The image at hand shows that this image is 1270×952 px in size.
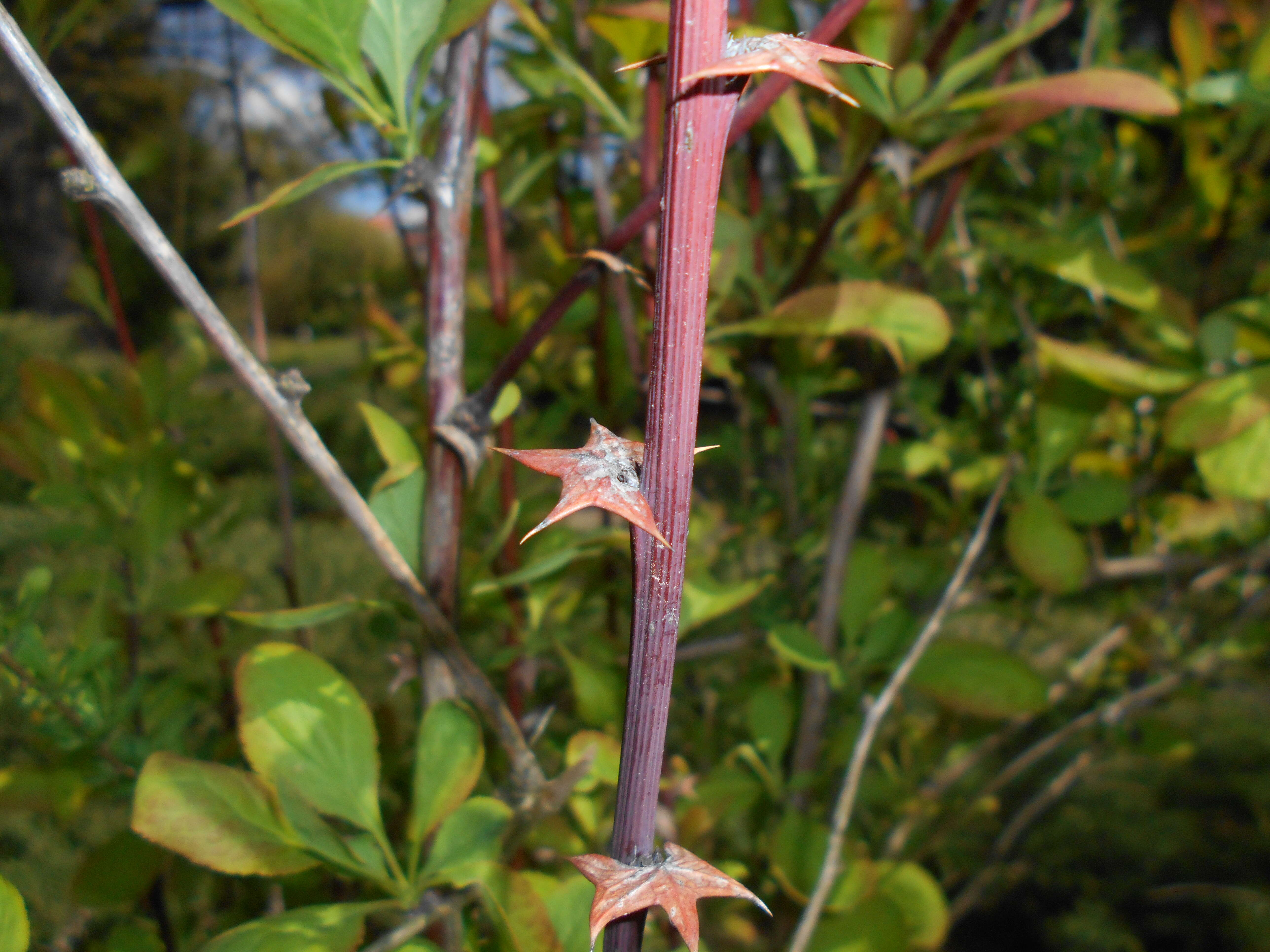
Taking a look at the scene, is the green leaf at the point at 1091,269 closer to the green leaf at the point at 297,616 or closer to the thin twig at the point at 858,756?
the thin twig at the point at 858,756

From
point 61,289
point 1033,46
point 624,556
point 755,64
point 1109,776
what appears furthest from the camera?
point 61,289

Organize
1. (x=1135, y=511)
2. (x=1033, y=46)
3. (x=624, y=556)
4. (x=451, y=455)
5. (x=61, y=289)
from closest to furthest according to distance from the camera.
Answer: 1. (x=451, y=455)
2. (x=624, y=556)
3. (x=1135, y=511)
4. (x=1033, y=46)
5. (x=61, y=289)

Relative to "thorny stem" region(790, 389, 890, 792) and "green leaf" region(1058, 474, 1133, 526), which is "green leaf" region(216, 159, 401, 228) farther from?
"green leaf" region(1058, 474, 1133, 526)

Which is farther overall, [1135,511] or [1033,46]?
[1033,46]

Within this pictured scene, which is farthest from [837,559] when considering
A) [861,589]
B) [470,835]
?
[470,835]

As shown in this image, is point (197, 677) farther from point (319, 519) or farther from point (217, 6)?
point (319, 519)

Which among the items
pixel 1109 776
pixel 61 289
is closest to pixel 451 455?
pixel 1109 776

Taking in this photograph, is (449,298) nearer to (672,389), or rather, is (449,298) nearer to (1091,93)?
(672,389)
